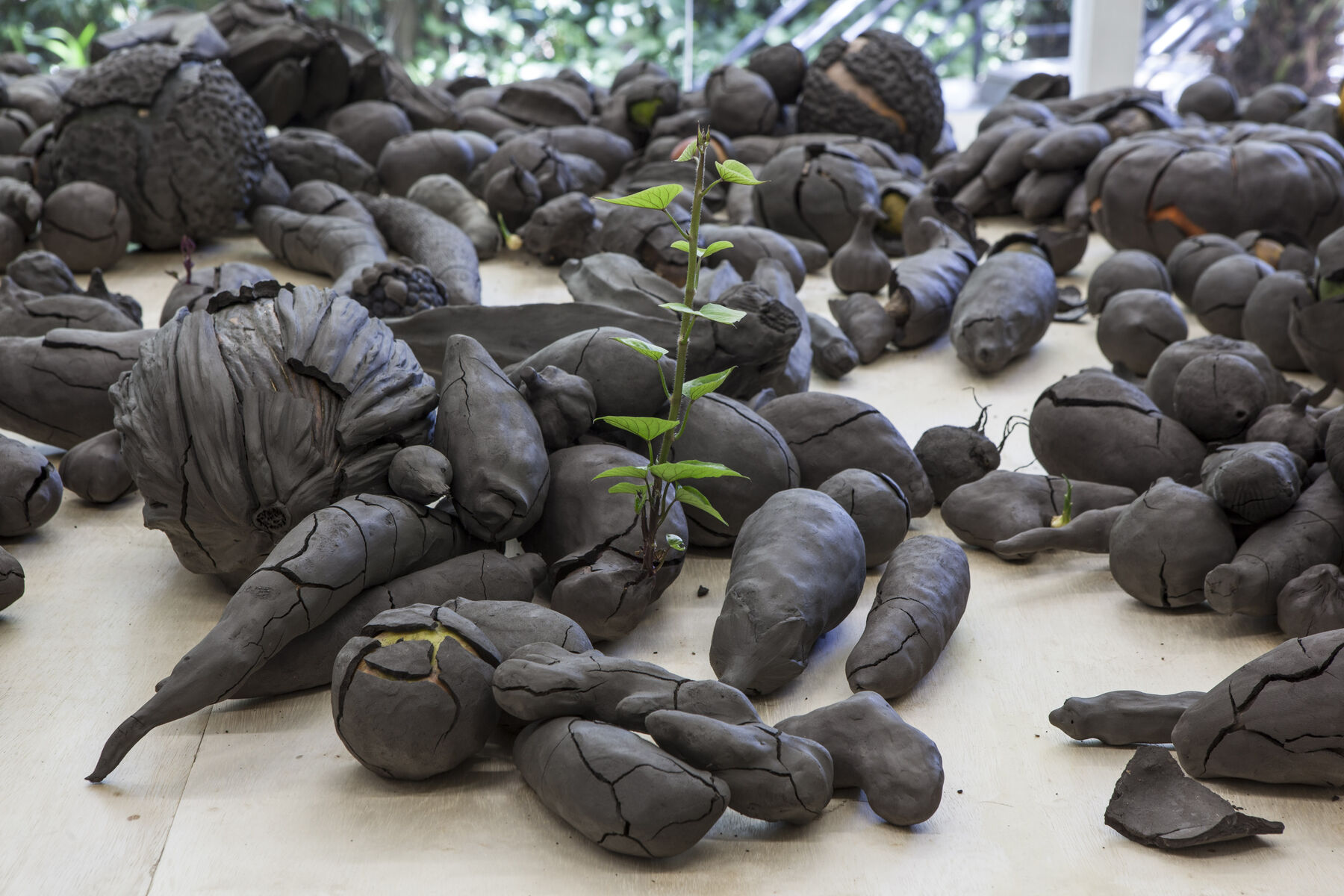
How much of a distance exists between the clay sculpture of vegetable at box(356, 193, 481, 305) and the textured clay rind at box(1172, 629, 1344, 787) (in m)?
2.11

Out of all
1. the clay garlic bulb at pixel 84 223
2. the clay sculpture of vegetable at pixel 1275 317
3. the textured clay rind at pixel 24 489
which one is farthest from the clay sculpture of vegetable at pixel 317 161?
the clay sculpture of vegetable at pixel 1275 317

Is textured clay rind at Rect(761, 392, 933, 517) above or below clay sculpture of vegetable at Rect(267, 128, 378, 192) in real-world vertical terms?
below

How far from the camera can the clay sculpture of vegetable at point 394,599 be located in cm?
155

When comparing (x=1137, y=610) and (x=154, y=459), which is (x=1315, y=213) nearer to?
(x=1137, y=610)

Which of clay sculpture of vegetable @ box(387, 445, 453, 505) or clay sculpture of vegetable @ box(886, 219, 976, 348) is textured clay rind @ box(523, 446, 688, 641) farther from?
clay sculpture of vegetable @ box(886, 219, 976, 348)

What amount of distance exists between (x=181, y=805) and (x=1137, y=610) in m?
1.37

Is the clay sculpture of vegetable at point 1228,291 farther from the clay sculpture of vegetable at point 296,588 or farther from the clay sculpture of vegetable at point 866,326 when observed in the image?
the clay sculpture of vegetable at point 296,588

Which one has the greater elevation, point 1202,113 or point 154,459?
point 154,459

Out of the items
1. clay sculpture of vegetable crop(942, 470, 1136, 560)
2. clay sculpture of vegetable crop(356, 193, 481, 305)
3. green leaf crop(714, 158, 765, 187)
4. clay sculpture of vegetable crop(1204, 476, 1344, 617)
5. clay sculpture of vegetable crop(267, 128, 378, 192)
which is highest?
green leaf crop(714, 158, 765, 187)

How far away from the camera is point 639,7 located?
8.80 metres

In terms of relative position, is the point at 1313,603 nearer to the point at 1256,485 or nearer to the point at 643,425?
the point at 1256,485

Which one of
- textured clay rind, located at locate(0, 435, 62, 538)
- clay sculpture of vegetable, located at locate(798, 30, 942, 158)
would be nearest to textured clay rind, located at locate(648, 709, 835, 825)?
textured clay rind, located at locate(0, 435, 62, 538)

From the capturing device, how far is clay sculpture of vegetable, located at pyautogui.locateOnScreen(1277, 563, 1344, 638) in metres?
1.57

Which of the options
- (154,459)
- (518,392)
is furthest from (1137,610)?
(154,459)
